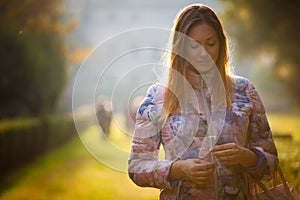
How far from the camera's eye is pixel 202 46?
1900 millimetres

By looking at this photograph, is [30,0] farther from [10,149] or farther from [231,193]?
[231,193]

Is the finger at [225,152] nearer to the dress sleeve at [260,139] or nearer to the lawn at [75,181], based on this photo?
the dress sleeve at [260,139]

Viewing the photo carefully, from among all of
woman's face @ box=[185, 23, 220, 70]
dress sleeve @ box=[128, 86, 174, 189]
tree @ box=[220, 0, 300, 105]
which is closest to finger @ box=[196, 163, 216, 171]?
dress sleeve @ box=[128, 86, 174, 189]

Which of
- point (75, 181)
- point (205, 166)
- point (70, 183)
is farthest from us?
point (75, 181)

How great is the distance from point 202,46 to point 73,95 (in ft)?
4.73

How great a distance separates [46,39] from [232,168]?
1511cm

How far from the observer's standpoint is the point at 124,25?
159 ft

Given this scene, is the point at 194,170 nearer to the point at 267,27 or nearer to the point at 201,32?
the point at 201,32

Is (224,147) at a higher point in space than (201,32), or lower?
lower

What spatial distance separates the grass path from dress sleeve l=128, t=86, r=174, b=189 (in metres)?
5.16

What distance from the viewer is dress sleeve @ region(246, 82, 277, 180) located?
191 centimetres

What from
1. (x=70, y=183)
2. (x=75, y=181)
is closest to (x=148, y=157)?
(x=70, y=183)

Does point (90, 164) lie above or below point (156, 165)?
below

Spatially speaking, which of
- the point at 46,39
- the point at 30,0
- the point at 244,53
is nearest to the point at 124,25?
the point at 46,39
